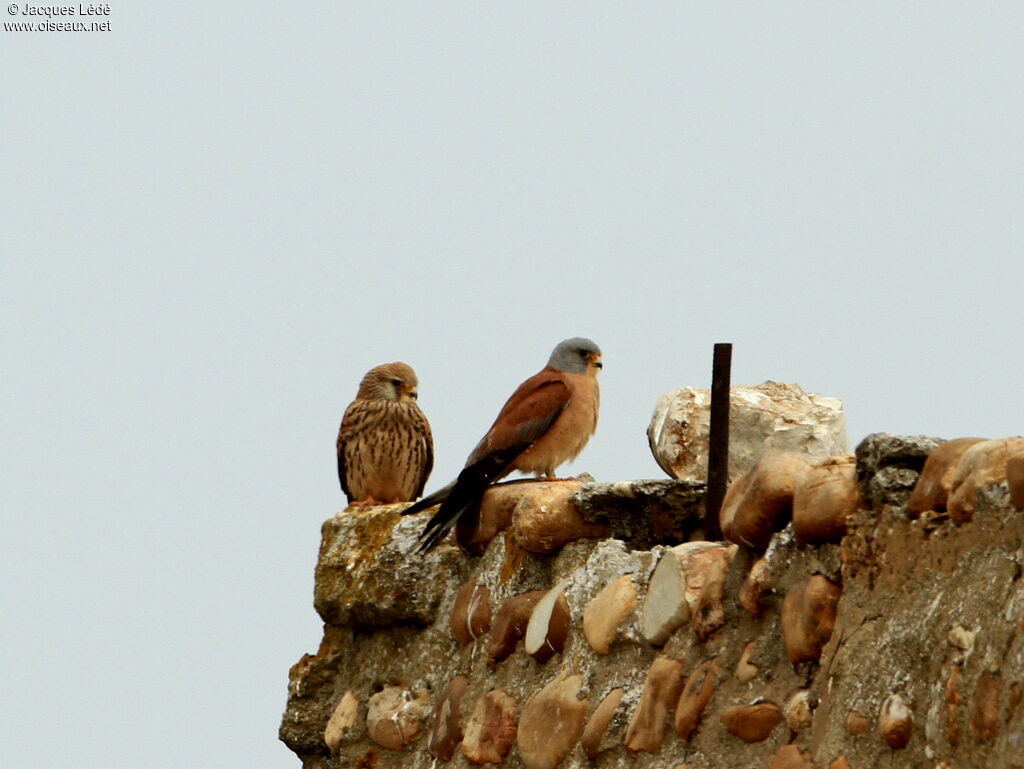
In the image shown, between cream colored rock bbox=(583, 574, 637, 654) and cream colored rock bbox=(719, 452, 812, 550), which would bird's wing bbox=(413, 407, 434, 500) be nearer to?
cream colored rock bbox=(583, 574, 637, 654)

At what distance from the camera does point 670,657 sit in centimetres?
360

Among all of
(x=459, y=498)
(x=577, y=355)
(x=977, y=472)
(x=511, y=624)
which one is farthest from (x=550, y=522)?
(x=977, y=472)

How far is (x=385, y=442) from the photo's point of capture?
7.64 metres

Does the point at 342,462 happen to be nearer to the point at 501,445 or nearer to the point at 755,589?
the point at 501,445

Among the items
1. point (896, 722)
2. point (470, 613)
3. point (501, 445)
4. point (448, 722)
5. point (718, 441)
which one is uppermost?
point (718, 441)

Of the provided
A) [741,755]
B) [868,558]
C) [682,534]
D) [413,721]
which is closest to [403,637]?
[413,721]

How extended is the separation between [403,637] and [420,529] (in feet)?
1.16

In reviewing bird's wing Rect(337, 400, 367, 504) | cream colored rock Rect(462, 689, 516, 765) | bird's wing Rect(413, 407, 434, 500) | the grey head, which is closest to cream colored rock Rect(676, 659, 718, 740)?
cream colored rock Rect(462, 689, 516, 765)

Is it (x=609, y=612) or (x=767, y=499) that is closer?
(x=767, y=499)

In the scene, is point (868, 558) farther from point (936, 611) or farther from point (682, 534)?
point (682, 534)

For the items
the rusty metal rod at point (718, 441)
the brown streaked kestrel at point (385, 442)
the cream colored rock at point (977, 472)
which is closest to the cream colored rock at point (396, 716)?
the rusty metal rod at point (718, 441)

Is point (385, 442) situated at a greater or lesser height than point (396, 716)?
greater

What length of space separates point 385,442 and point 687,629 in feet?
13.7

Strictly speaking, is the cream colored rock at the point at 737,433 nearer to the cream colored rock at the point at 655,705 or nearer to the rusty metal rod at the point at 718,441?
the rusty metal rod at the point at 718,441
